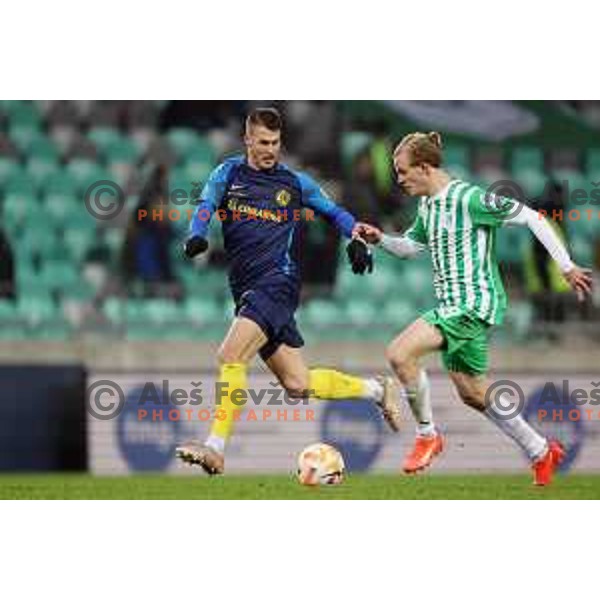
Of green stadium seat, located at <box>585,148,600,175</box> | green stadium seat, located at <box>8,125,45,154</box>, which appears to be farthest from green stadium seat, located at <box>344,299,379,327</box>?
green stadium seat, located at <box>8,125,45,154</box>

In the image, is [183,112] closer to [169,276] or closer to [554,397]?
[169,276]

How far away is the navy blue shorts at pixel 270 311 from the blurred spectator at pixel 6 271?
218 cm

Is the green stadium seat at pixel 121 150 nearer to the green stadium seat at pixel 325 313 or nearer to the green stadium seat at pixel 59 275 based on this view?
the green stadium seat at pixel 59 275

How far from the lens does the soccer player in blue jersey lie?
859 cm

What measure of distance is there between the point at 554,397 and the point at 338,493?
4.71ft

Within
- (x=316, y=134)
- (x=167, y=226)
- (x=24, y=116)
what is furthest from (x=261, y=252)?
(x=24, y=116)

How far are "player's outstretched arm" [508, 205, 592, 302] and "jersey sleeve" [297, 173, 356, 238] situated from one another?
0.86m

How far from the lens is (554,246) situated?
812cm

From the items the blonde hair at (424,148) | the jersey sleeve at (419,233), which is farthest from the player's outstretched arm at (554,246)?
the blonde hair at (424,148)

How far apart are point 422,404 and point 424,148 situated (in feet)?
3.98

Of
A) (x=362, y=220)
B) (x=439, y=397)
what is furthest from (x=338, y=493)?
(x=362, y=220)

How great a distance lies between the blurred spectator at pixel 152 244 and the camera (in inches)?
389

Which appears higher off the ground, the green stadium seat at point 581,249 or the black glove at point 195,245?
the black glove at point 195,245

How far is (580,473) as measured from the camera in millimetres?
9141
